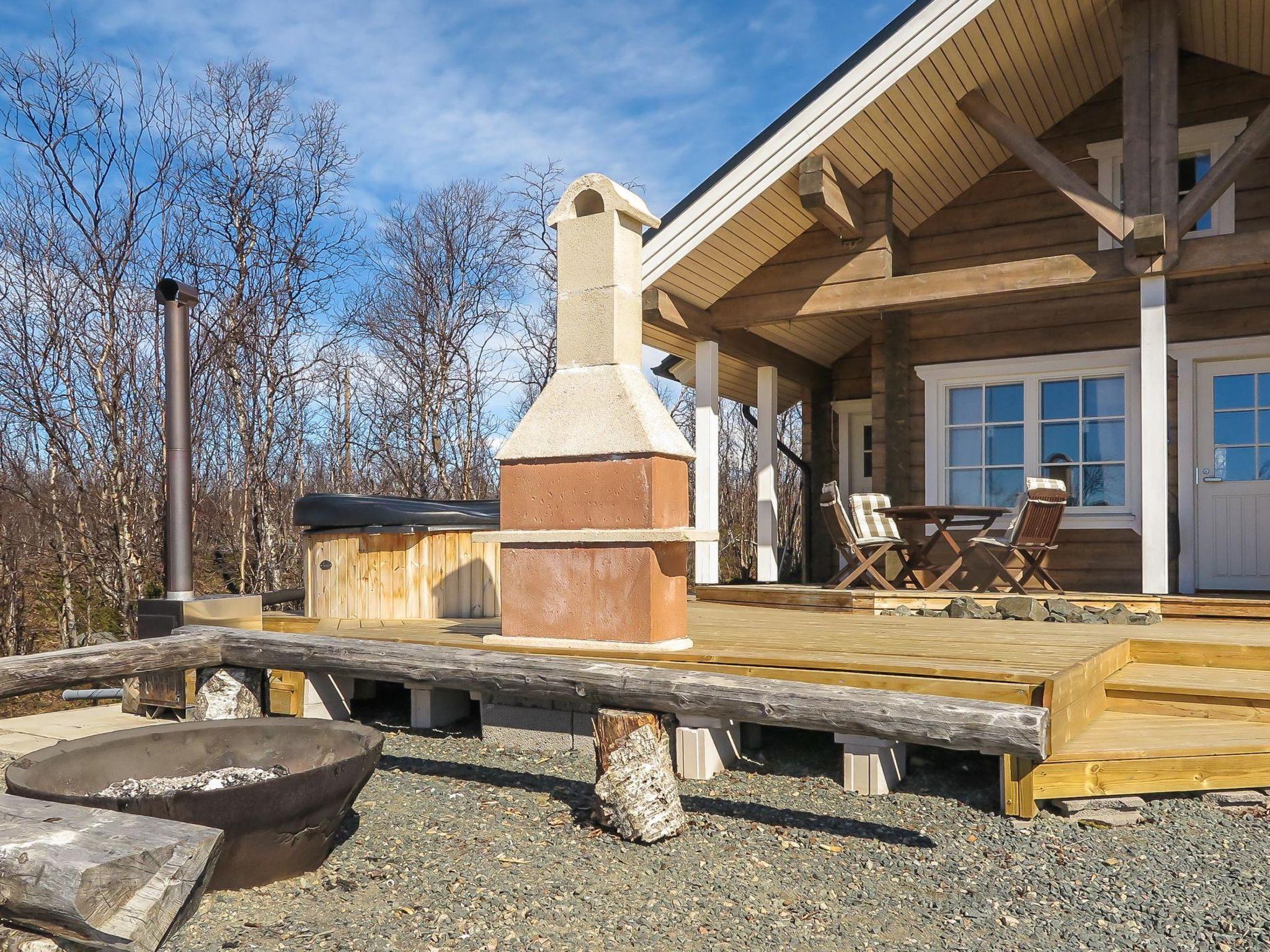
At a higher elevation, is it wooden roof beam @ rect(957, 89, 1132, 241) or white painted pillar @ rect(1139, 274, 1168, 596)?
wooden roof beam @ rect(957, 89, 1132, 241)

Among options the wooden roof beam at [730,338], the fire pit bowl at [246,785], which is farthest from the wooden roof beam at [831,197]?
the fire pit bowl at [246,785]

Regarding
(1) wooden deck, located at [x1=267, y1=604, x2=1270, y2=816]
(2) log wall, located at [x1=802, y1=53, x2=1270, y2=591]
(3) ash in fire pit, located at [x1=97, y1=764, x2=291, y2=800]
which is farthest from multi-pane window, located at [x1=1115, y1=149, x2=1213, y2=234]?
(3) ash in fire pit, located at [x1=97, y1=764, x2=291, y2=800]

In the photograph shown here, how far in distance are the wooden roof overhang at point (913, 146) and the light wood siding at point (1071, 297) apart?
25 cm

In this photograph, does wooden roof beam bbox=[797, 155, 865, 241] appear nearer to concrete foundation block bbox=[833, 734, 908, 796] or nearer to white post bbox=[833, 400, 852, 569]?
white post bbox=[833, 400, 852, 569]

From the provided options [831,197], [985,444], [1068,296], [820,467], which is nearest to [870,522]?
[985,444]

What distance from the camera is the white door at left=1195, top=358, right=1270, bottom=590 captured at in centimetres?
729

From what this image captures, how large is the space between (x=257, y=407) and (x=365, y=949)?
885 centimetres

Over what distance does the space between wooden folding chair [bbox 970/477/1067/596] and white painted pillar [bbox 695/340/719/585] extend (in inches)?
78.8

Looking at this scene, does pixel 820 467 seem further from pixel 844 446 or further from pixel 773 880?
pixel 773 880

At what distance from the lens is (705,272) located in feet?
24.4

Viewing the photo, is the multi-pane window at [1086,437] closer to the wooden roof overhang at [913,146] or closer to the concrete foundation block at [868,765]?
the wooden roof overhang at [913,146]

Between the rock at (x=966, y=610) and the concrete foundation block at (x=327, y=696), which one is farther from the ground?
the rock at (x=966, y=610)

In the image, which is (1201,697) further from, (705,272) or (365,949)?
(705,272)

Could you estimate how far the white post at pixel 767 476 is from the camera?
8.41 m
